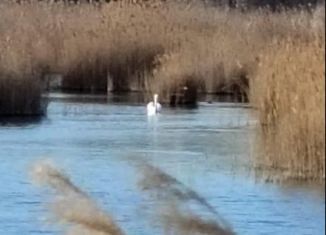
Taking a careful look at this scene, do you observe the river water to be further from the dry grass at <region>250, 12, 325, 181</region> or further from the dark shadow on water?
the dry grass at <region>250, 12, 325, 181</region>

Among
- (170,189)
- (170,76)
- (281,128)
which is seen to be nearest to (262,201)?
(281,128)

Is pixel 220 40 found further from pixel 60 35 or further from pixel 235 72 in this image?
pixel 60 35

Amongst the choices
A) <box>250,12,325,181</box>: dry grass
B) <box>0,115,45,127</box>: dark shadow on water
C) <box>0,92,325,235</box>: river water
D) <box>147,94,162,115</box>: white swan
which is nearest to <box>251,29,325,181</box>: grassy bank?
<box>250,12,325,181</box>: dry grass

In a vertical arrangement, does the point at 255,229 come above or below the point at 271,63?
below

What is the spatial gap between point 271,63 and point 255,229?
84.8 inches

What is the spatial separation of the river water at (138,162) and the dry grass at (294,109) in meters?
0.19

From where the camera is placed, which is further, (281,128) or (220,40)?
(220,40)

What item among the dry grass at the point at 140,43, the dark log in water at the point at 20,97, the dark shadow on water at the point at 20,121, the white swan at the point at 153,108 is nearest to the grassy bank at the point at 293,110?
the dark shadow on water at the point at 20,121

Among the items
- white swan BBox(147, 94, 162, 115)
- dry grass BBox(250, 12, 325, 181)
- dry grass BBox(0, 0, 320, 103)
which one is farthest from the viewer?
dry grass BBox(0, 0, 320, 103)

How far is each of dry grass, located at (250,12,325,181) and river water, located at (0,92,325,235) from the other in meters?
0.19

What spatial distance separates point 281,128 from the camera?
6.78 metres

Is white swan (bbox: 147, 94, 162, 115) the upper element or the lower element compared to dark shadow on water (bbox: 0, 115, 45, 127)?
upper

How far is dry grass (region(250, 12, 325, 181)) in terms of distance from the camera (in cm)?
382

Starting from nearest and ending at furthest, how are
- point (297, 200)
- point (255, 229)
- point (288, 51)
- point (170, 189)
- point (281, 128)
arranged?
point (170, 189) < point (281, 128) < point (297, 200) < point (255, 229) < point (288, 51)
